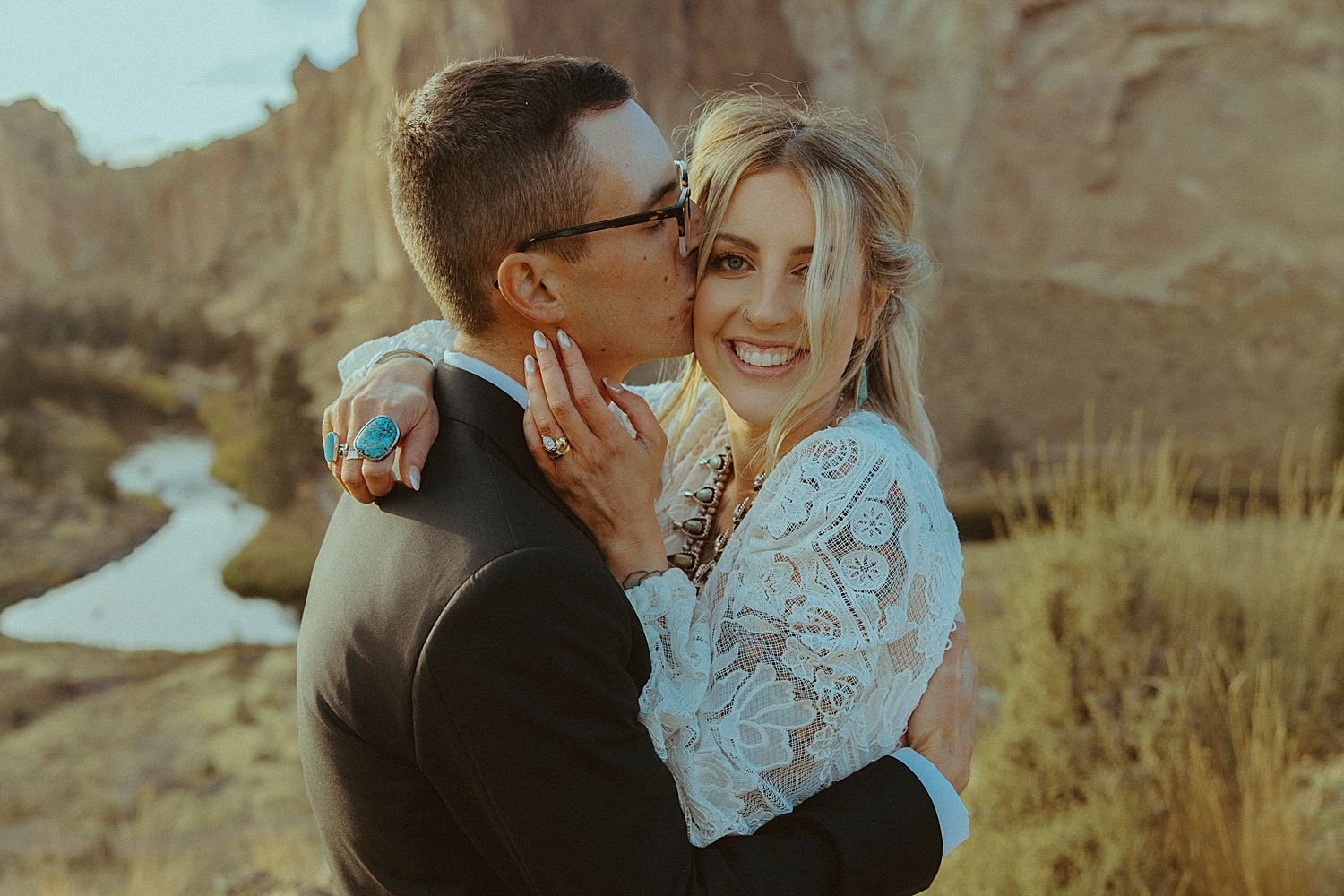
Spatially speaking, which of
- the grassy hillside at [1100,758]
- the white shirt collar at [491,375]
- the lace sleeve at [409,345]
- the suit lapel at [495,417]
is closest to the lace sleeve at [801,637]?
the suit lapel at [495,417]

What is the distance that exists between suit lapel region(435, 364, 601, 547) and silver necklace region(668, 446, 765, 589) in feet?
2.15

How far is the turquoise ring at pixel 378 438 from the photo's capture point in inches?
67.6

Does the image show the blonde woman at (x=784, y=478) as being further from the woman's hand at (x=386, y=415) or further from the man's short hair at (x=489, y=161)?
the man's short hair at (x=489, y=161)

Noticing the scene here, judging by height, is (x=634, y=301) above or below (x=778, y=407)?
above

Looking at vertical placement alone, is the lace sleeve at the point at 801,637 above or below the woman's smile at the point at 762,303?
below

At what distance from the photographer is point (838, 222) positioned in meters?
2.25

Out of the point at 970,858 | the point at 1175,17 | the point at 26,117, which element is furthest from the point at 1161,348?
the point at 26,117

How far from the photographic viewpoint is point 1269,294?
1784 centimetres

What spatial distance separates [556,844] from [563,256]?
0.98 metres

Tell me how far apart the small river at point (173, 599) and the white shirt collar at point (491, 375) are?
44.8ft

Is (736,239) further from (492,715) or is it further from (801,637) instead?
(492,715)

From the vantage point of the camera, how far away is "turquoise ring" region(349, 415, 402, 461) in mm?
1716

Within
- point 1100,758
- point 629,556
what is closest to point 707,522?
point 629,556

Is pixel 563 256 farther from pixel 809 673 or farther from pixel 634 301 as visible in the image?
pixel 809 673
